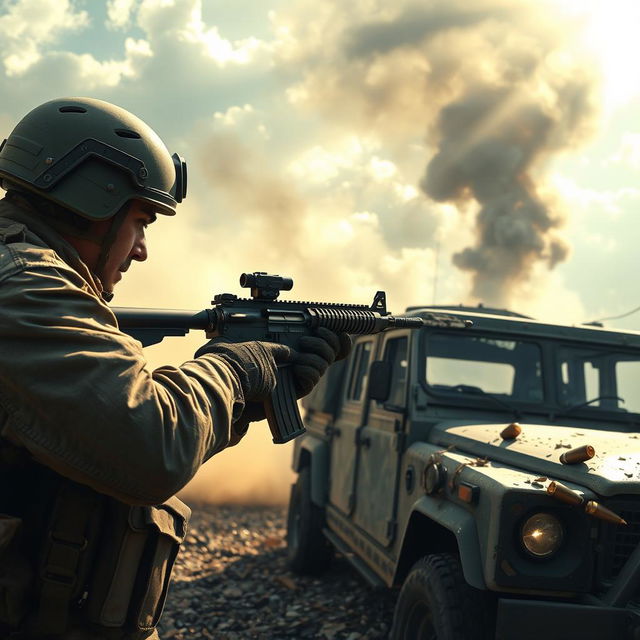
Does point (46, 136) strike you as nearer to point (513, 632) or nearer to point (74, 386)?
point (74, 386)

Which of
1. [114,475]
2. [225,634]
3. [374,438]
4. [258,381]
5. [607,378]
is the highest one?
[607,378]

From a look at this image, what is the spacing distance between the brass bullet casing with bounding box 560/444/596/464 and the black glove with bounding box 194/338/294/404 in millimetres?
1718

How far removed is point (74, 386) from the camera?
4.06 feet

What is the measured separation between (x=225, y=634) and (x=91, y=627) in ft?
11.2

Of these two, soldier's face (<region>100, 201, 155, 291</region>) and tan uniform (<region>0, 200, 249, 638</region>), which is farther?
soldier's face (<region>100, 201, 155, 291</region>)

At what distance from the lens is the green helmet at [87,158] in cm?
163

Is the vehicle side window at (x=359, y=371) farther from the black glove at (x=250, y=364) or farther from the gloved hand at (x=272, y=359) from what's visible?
the black glove at (x=250, y=364)

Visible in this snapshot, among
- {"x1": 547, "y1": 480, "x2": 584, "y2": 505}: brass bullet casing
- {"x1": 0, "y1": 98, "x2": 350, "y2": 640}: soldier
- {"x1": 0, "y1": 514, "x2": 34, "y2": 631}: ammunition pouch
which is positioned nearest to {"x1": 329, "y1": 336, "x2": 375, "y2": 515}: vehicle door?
{"x1": 547, "y1": 480, "x2": 584, "y2": 505}: brass bullet casing

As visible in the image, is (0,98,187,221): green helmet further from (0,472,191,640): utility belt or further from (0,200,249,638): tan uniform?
(0,472,191,640): utility belt

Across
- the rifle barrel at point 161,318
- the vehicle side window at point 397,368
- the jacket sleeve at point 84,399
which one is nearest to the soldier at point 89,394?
the jacket sleeve at point 84,399

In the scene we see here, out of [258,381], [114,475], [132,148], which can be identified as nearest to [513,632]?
[258,381]

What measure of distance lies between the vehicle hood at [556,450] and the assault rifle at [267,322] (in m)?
1.06

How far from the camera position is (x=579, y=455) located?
2977 millimetres

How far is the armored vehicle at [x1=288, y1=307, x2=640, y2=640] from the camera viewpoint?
2797 millimetres
